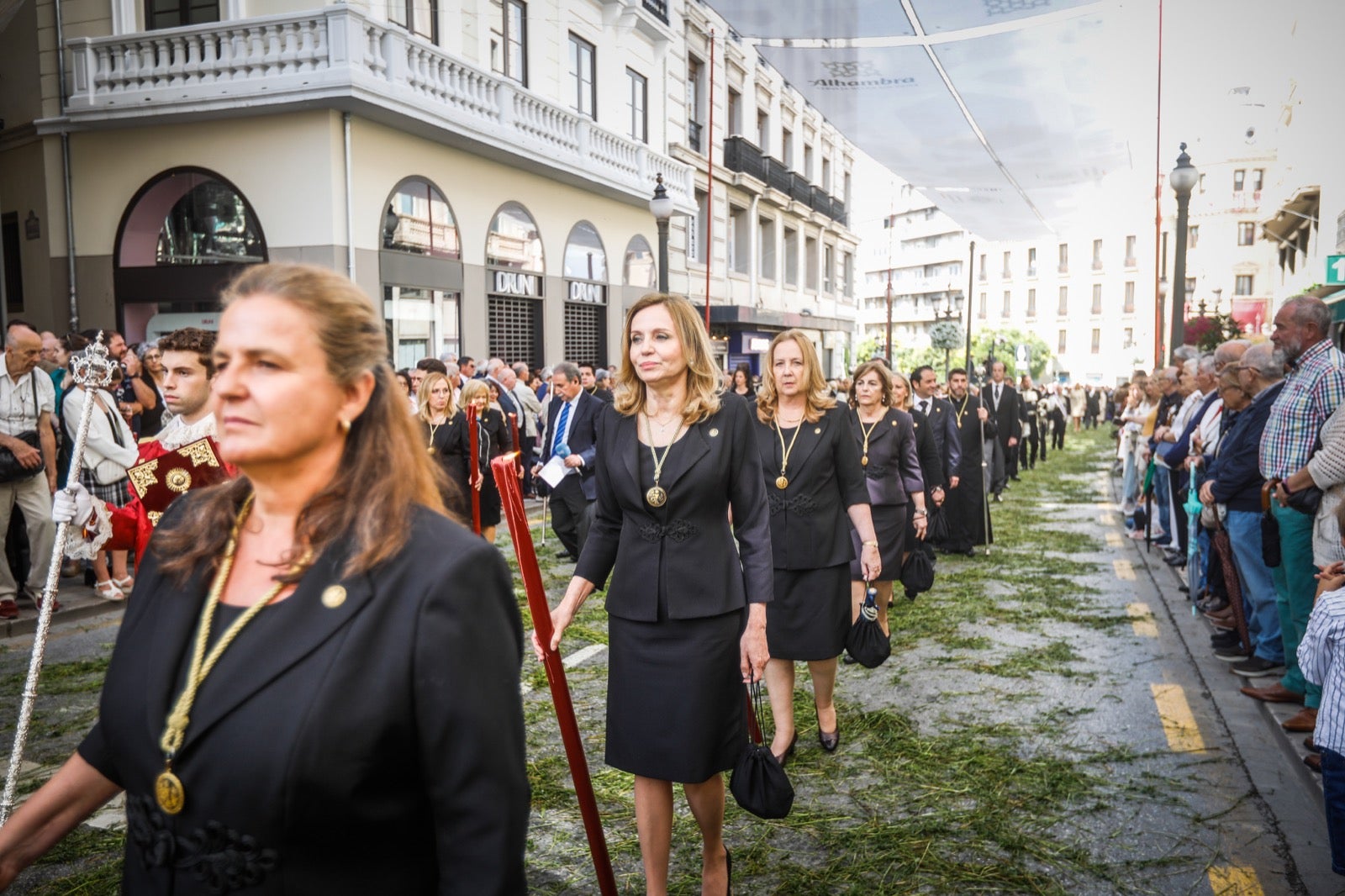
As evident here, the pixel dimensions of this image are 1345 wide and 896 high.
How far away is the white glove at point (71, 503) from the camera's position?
148 inches

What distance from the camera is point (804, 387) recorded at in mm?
5195

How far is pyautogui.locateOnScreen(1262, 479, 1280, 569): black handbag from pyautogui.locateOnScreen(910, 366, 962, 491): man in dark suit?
15.4 feet

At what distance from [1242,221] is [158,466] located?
49674 mm

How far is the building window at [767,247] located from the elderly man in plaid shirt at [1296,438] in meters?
26.5

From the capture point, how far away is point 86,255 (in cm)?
1512

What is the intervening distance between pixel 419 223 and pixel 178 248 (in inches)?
145

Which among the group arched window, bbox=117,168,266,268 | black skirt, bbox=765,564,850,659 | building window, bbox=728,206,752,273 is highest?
building window, bbox=728,206,752,273


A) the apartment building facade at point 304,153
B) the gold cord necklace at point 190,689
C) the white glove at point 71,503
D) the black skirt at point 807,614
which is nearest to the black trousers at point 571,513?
the apartment building facade at point 304,153

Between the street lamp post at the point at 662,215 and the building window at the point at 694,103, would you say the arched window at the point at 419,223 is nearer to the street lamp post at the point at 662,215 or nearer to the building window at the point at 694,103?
the street lamp post at the point at 662,215

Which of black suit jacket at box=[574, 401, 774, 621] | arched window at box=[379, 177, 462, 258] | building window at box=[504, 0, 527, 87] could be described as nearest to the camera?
black suit jacket at box=[574, 401, 774, 621]

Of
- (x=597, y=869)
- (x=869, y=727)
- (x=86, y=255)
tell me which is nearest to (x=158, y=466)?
(x=597, y=869)

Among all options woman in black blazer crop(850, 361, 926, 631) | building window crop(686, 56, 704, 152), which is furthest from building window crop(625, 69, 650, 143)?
woman in black blazer crop(850, 361, 926, 631)

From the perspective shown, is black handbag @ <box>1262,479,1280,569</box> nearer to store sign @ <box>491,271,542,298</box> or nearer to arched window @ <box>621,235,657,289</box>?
store sign @ <box>491,271,542,298</box>

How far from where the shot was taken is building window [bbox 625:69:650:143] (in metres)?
20.6
